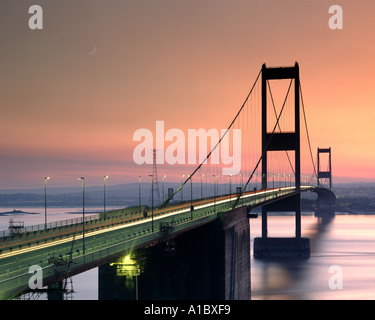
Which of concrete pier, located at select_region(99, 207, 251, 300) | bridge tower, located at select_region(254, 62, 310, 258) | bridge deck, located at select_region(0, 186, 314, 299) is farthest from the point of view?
bridge tower, located at select_region(254, 62, 310, 258)

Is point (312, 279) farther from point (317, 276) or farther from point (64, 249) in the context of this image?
point (64, 249)

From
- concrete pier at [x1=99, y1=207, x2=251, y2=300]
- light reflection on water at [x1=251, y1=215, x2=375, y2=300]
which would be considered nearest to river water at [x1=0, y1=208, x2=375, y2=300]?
light reflection on water at [x1=251, y1=215, x2=375, y2=300]

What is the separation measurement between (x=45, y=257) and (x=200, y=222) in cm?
2396

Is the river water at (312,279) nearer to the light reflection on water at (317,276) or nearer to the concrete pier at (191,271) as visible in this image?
the light reflection on water at (317,276)

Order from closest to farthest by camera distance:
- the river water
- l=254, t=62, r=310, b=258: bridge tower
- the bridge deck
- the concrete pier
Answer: the bridge deck < the concrete pier < the river water < l=254, t=62, r=310, b=258: bridge tower

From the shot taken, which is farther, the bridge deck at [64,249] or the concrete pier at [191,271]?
the concrete pier at [191,271]

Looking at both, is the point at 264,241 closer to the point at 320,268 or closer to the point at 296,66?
the point at 320,268

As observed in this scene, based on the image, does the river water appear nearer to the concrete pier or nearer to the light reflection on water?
the light reflection on water

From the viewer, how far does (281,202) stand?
124 m

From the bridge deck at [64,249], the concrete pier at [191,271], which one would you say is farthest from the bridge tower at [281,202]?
the bridge deck at [64,249]

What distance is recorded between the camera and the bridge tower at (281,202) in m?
120

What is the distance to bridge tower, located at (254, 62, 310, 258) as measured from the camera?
120m

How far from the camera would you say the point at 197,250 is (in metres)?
58.7
